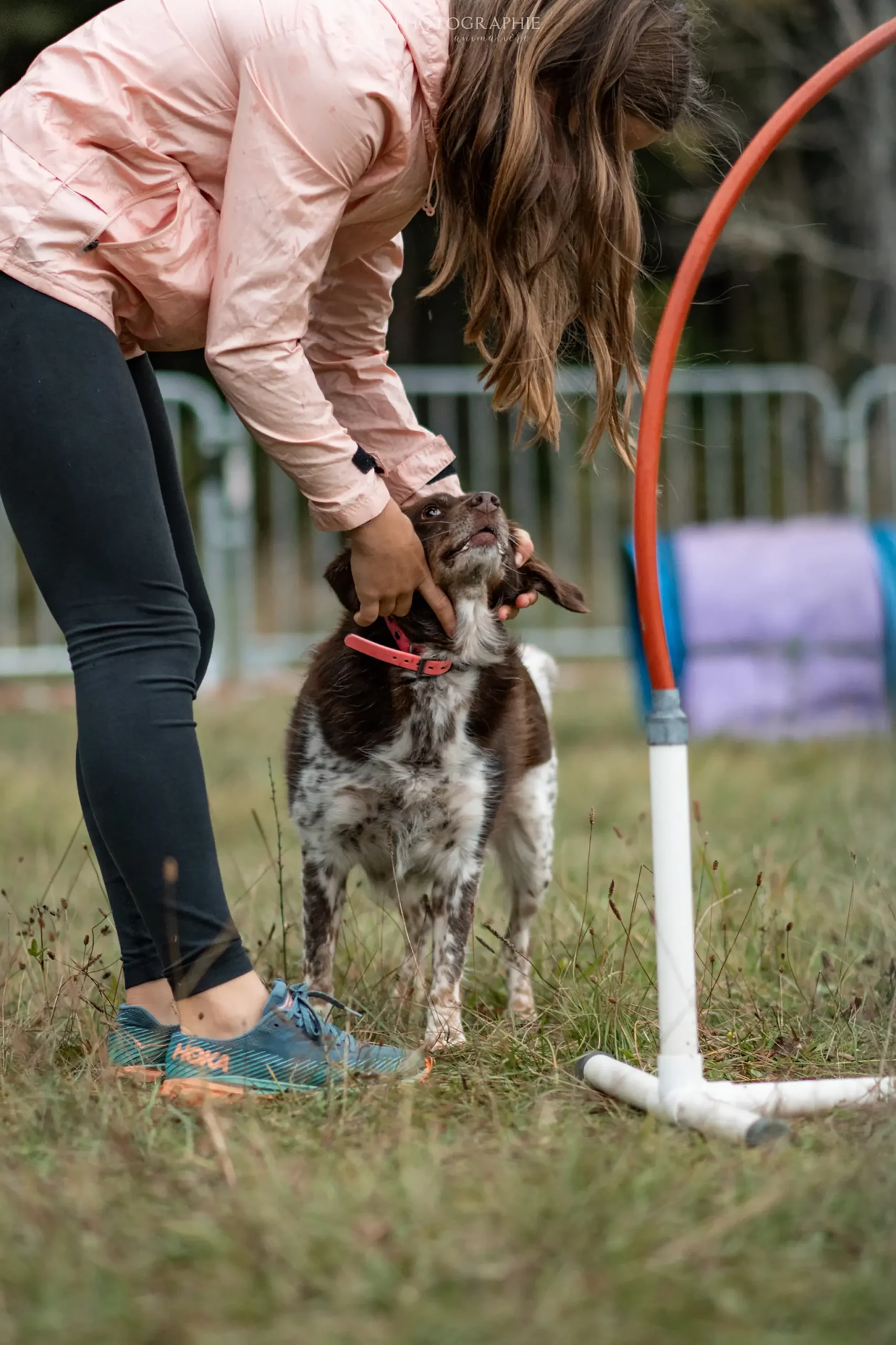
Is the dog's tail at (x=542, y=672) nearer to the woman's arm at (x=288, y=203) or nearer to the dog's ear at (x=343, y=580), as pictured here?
the dog's ear at (x=343, y=580)

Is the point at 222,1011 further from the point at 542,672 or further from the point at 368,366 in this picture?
the point at 542,672

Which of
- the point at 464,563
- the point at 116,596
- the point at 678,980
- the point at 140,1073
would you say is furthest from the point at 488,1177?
the point at 464,563

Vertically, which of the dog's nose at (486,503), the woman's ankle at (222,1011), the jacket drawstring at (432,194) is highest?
the jacket drawstring at (432,194)

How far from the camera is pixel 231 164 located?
229 cm

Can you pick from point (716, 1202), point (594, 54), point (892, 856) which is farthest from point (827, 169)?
point (716, 1202)

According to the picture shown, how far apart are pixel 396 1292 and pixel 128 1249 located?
1.10 feet

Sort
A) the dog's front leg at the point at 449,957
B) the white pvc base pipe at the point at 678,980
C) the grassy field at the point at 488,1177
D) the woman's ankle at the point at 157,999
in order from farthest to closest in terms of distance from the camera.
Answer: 1. the dog's front leg at the point at 449,957
2. the woman's ankle at the point at 157,999
3. the white pvc base pipe at the point at 678,980
4. the grassy field at the point at 488,1177

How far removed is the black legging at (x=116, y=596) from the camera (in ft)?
7.58

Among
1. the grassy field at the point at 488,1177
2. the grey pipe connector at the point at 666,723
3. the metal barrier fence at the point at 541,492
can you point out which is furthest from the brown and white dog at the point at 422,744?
the metal barrier fence at the point at 541,492

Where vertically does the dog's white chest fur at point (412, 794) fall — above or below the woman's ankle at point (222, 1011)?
above

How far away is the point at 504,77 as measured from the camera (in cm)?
239

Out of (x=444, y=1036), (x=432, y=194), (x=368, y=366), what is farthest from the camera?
(x=368, y=366)

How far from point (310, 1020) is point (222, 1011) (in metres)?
0.18

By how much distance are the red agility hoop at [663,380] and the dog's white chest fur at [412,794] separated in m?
1.09
